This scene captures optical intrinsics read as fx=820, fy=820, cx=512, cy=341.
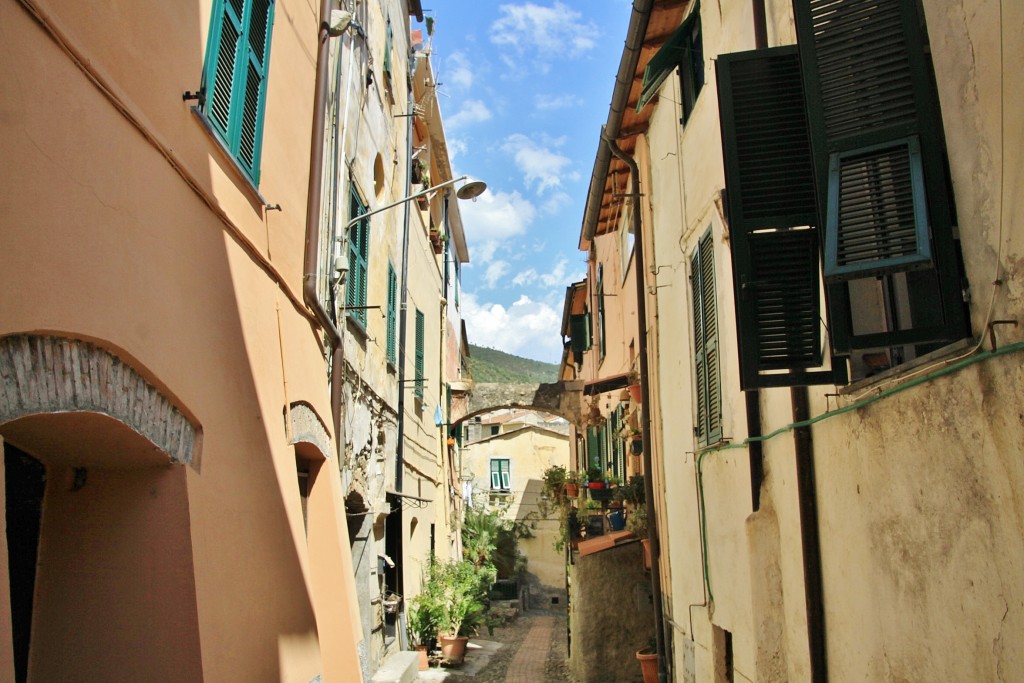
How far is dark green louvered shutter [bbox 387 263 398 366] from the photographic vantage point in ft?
38.0

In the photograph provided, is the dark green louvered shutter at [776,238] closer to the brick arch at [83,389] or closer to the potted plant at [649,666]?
the brick arch at [83,389]

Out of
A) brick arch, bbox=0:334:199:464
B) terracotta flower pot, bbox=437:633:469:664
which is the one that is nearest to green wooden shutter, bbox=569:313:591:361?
terracotta flower pot, bbox=437:633:469:664

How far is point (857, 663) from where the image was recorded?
424cm

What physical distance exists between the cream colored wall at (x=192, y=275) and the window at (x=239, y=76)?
5.9 inches

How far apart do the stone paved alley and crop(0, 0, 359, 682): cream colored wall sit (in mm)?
8079

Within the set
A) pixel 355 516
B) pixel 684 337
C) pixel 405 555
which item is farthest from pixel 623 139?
pixel 405 555

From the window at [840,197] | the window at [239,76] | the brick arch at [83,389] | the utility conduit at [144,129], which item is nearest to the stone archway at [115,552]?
the brick arch at [83,389]

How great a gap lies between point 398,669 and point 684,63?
7.76 metres

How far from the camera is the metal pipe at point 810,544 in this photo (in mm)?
4773

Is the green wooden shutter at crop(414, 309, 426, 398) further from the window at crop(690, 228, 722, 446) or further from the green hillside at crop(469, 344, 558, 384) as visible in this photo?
the green hillside at crop(469, 344, 558, 384)

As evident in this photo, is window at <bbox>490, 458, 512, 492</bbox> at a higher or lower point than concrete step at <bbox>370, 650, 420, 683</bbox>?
higher

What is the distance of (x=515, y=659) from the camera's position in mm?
16188

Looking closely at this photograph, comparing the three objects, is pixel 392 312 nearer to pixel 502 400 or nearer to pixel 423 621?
pixel 423 621

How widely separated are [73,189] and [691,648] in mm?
7069
